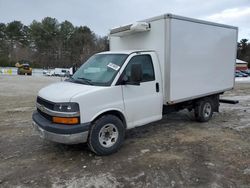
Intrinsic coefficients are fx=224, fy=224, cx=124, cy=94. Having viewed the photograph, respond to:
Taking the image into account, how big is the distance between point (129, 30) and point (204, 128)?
340 cm

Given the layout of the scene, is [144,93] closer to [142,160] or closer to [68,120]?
[142,160]

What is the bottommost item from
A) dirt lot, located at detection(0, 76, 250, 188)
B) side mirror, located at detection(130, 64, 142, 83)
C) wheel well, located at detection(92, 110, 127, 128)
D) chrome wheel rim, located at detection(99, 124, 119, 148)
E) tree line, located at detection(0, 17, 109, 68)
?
dirt lot, located at detection(0, 76, 250, 188)

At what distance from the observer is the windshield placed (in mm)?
4508

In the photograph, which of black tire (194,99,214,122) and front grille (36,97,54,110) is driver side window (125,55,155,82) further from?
black tire (194,99,214,122)

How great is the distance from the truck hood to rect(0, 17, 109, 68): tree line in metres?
66.7

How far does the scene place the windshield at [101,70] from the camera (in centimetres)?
451

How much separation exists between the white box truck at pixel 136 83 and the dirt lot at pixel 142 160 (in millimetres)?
509

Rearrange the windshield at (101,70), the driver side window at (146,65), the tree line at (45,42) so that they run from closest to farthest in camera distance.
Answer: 1. the windshield at (101,70)
2. the driver side window at (146,65)
3. the tree line at (45,42)

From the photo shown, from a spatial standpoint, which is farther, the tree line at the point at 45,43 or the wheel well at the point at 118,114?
the tree line at the point at 45,43

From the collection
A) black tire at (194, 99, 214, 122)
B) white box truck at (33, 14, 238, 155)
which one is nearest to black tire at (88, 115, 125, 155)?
white box truck at (33, 14, 238, 155)

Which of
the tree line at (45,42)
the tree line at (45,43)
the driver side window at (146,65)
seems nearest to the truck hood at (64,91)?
the driver side window at (146,65)

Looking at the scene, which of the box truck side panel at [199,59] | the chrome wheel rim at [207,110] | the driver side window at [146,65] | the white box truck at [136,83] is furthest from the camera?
the chrome wheel rim at [207,110]

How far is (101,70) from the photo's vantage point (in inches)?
190

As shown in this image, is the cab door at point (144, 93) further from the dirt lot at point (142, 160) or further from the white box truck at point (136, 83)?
the dirt lot at point (142, 160)
